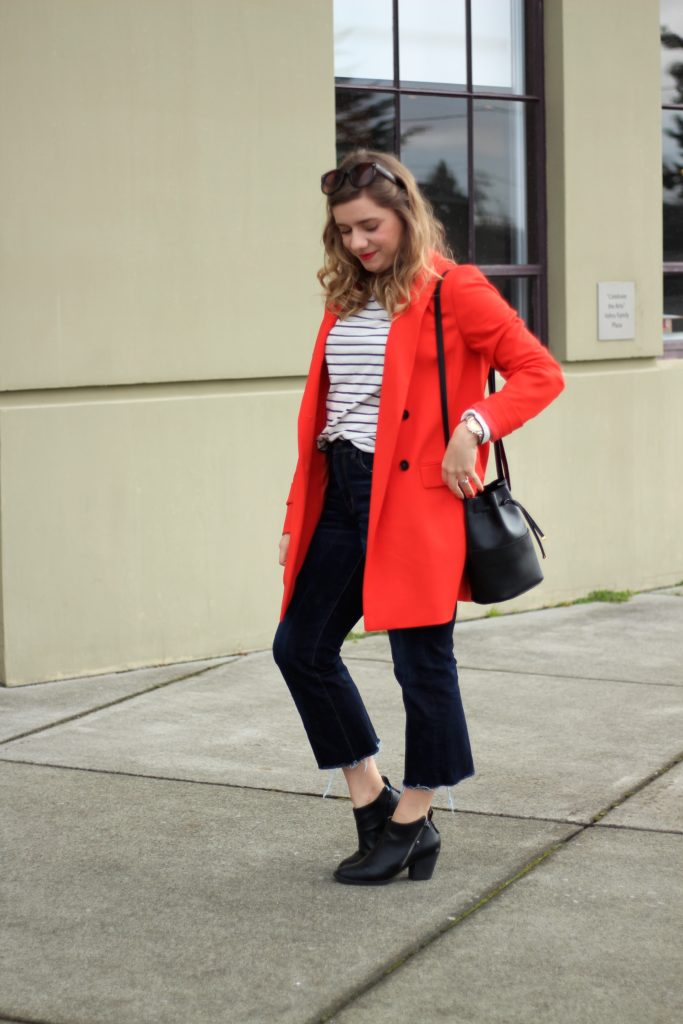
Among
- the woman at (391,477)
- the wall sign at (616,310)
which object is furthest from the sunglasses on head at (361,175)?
the wall sign at (616,310)

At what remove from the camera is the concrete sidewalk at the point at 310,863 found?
11.2ft

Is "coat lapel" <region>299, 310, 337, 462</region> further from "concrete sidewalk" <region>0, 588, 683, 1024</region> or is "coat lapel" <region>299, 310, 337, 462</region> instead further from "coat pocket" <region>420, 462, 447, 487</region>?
"concrete sidewalk" <region>0, 588, 683, 1024</region>

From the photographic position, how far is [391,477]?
12.8ft

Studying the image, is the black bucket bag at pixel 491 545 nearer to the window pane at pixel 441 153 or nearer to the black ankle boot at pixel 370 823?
the black ankle boot at pixel 370 823

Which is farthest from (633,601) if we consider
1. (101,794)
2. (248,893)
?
(248,893)

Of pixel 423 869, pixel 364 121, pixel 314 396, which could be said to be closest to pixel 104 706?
pixel 423 869

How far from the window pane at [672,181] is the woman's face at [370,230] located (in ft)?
17.5

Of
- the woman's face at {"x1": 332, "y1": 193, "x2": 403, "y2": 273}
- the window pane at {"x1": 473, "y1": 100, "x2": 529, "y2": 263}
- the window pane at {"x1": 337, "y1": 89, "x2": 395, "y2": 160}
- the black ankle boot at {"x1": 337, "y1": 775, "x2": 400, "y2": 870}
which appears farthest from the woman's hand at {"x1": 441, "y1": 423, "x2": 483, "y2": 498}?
the window pane at {"x1": 473, "y1": 100, "x2": 529, "y2": 263}

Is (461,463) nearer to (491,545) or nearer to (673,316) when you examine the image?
(491,545)

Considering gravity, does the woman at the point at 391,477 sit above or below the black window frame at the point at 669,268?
below

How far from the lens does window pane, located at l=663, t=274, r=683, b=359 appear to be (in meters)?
8.87

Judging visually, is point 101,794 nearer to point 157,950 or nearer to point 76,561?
point 157,950

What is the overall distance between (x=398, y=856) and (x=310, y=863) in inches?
12.7

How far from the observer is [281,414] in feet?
22.9
